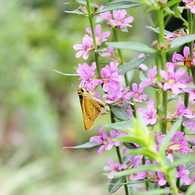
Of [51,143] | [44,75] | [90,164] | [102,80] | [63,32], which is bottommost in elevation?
[90,164]

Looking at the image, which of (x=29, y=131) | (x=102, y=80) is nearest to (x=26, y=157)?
(x=29, y=131)

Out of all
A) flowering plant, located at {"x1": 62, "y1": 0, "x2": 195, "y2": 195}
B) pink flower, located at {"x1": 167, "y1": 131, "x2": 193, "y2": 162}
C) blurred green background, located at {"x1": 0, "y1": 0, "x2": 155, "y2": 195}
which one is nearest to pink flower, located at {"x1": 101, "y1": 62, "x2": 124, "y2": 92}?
flowering plant, located at {"x1": 62, "y1": 0, "x2": 195, "y2": 195}

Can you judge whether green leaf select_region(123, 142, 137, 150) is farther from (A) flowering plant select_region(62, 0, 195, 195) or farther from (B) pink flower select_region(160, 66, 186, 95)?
(B) pink flower select_region(160, 66, 186, 95)

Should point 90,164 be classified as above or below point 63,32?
below

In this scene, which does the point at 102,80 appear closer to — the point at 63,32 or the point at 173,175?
the point at 173,175

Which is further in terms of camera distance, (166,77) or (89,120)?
(89,120)

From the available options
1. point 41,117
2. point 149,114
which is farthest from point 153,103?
point 41,117

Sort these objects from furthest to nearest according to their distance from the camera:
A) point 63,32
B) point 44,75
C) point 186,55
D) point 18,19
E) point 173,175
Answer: point 63,32, point 44,75, point 18,19, point 186,55, point 173,175

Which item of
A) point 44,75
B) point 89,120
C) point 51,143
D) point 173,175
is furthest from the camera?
point 44,75
